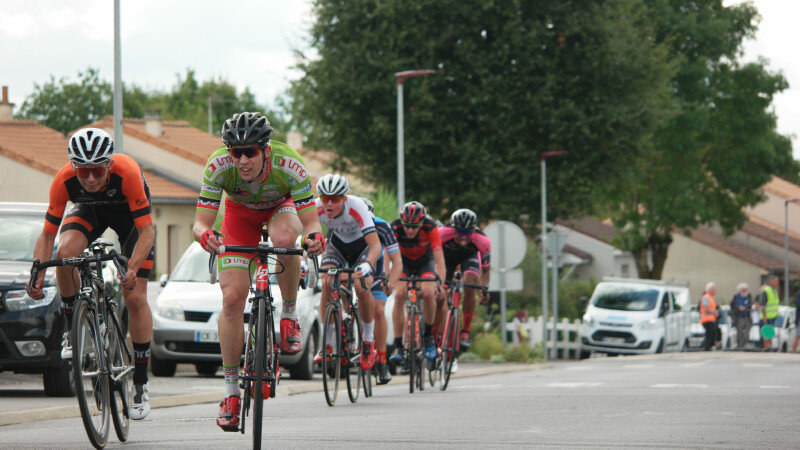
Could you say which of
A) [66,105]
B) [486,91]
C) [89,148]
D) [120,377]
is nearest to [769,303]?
[486,91]

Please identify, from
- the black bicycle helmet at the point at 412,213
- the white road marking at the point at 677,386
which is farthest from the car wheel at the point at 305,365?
the white road marking at the point at 677,386

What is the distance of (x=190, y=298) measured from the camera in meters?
16.3

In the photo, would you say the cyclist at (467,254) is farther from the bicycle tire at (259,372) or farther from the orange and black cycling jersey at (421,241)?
the bicycle tire at (259,372)

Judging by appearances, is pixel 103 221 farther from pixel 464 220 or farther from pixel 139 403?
pixel 464 220

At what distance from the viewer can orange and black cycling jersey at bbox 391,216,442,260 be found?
13906 mm

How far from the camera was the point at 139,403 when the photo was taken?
A: 8.27 meters

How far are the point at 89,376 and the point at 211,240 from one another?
1.10 metres

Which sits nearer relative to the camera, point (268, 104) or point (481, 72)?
point (481, 72)

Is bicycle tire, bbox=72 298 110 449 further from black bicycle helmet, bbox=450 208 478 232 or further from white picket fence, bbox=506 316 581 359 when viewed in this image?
white picket fence, bbox=506 316 581 359

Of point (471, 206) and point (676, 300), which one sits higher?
point (471, 206)

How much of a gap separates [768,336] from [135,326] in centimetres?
2808

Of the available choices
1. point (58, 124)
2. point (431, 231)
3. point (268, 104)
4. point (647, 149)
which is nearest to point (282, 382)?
point (431, 231)

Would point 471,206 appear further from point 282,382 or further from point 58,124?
point 58,124

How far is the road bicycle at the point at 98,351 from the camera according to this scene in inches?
A: 292
